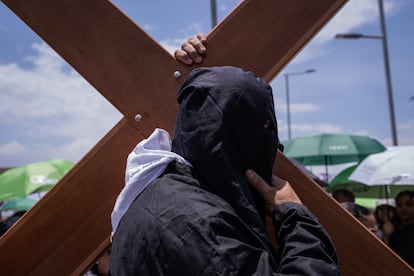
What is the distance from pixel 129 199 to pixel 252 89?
507mm

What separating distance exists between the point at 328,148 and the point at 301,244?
850cm

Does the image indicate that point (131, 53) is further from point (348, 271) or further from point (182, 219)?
point (348, 271)

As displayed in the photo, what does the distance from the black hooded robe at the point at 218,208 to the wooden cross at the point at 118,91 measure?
0.20m

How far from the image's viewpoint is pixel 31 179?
27.9 feet

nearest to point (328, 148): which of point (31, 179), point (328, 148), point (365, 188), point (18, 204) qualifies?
point (328, 148)

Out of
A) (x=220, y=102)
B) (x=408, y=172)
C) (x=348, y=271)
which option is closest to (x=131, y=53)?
(x=220, y=102)

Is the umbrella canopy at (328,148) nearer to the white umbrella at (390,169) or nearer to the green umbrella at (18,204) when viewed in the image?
the white umbrella at (390,169)

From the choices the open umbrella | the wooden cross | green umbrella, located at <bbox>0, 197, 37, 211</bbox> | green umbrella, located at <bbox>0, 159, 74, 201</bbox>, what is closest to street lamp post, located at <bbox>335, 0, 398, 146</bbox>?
the open umbrella

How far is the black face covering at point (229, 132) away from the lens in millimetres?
1196

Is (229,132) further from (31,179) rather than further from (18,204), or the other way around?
(18,204)

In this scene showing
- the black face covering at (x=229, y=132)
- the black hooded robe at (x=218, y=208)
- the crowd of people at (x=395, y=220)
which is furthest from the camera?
the crowd of people at (x=395, y=220)

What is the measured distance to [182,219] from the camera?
1.09 m

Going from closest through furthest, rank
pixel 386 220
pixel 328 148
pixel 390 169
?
pixel 386 220 → pixel 390 169 → pixel 328 148

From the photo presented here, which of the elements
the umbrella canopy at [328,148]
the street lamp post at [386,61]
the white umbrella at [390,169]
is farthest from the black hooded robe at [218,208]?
the street lamp post at [386,61]
